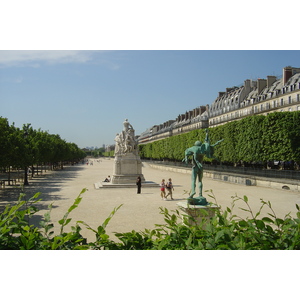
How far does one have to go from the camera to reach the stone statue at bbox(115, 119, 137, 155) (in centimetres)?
2686

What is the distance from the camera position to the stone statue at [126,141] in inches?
1057

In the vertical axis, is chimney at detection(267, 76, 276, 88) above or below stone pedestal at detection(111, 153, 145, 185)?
above

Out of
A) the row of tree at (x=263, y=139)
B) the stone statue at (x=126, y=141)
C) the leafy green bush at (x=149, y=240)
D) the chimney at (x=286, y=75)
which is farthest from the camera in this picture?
the chimney at (x=286, y=75)

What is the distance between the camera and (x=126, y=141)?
2686cm

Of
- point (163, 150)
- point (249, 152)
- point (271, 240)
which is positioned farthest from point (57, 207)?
point (163, 150)

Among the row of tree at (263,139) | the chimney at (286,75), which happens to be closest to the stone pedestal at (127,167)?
the row of tree at (263,139)

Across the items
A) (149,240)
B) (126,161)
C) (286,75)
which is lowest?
(149,240)

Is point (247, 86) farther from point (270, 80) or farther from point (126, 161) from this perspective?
point (126, 161)

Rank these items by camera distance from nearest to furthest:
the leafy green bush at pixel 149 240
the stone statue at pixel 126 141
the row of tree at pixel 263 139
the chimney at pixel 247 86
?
1. the leafy green bush at pixel 149 240
2. the stone statue at pixel 126 141
3. the row of tree at pixel 263 139
4. the chimney at pixel 247 86

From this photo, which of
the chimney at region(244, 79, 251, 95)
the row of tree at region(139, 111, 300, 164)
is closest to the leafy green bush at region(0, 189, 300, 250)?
the row of tree at region(139, 111, 300, 164)

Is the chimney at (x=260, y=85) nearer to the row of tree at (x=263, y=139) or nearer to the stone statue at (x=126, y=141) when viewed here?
the row of tree at (x=263, y=139)

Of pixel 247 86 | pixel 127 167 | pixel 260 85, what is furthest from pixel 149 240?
pixel 247 86

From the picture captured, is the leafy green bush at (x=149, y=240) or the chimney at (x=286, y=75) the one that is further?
the chimney at (x=286, y=75)

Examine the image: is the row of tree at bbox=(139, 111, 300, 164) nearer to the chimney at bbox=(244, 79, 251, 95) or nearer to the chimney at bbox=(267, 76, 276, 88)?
the chimney at bbox=(267, 76, 276, 88)
